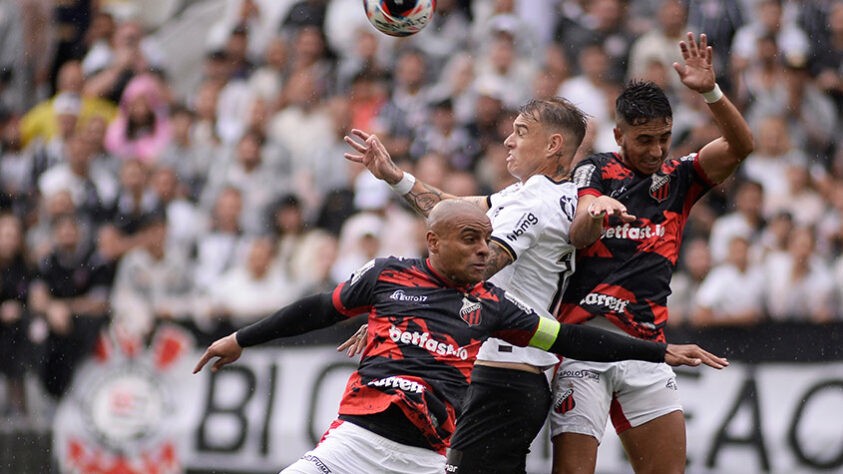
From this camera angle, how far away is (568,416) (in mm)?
6102

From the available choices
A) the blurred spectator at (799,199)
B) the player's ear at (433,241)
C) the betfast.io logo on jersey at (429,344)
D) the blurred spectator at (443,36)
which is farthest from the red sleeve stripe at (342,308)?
the blurred spectator at (443,36)

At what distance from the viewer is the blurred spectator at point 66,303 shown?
11.1 m

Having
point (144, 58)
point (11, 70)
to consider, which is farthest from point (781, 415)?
point (11, 70)

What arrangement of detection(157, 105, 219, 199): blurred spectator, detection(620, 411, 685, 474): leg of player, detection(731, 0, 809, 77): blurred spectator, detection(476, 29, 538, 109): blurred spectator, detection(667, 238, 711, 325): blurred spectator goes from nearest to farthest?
detection(620, 411, 685, 474): leg of player
detection(667, 238, 711, 325): blurred spectator
detection(731, 0, 809, 77): blurred spectator
detection(476, 29, 538, 109): blurred spectator
detection(157, 105, 219, 199): blurred spectator

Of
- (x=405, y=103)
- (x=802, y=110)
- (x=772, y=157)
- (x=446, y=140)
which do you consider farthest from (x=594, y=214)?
(x=405, y=103)

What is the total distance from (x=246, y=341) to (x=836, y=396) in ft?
15.7

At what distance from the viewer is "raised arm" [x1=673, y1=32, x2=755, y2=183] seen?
611 centimetres

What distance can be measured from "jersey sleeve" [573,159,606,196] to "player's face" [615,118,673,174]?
0.19 m

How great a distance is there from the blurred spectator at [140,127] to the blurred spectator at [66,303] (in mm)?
1808

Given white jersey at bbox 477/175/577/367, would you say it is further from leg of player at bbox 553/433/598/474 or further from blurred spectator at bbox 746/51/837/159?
blurred spectator at bbox 746/51/837/159

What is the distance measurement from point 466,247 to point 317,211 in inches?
269

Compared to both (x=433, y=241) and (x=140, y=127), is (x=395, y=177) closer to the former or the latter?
(x=433, y=241)

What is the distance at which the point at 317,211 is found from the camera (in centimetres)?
1226

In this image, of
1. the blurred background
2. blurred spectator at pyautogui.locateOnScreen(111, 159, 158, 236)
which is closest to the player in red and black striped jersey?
the blurred background
